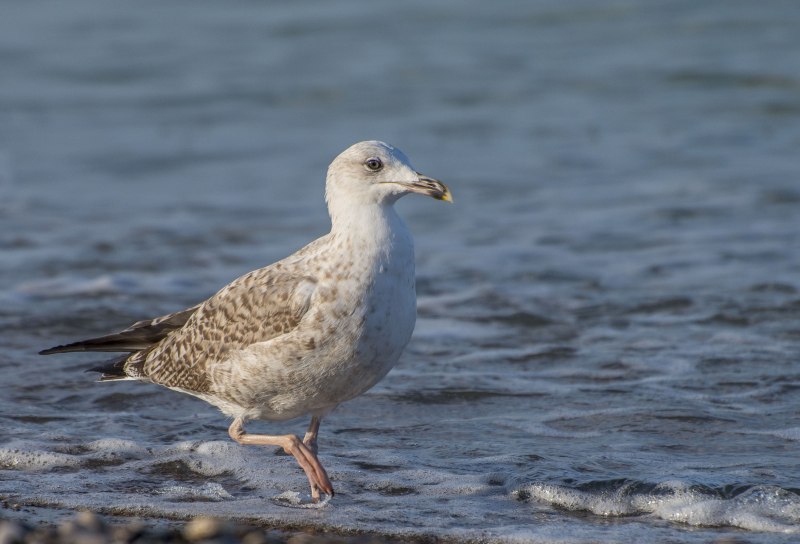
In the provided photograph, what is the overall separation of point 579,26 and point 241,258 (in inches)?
480

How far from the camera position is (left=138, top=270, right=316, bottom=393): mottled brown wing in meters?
6.11

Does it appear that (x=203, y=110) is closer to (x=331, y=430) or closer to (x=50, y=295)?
(x=50, y=295)

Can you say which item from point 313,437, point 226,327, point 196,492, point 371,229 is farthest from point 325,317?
point 196,492

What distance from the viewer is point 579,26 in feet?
73.1

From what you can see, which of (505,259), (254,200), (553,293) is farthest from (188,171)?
(553,293)

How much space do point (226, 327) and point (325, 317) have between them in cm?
73

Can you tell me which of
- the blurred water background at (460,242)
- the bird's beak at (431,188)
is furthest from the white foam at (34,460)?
the bird's beak at (431,188)

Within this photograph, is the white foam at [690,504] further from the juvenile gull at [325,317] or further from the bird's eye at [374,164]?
the bird's eye at [374,164]

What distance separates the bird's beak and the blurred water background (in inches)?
57.5

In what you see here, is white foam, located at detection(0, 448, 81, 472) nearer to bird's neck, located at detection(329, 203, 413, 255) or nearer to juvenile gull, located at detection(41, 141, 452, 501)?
juvenile gull, located at detection(41, 141, 452, 501)

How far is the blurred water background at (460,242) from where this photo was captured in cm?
639

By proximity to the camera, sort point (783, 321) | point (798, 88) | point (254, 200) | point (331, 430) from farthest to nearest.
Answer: point (798, 88), point (254, 200), point (783, 321), point (331, 430)

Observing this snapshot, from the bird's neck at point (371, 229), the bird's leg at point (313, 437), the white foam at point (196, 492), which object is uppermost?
the bird's neck at point (371, 229)

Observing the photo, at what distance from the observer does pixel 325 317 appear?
19.5ft
